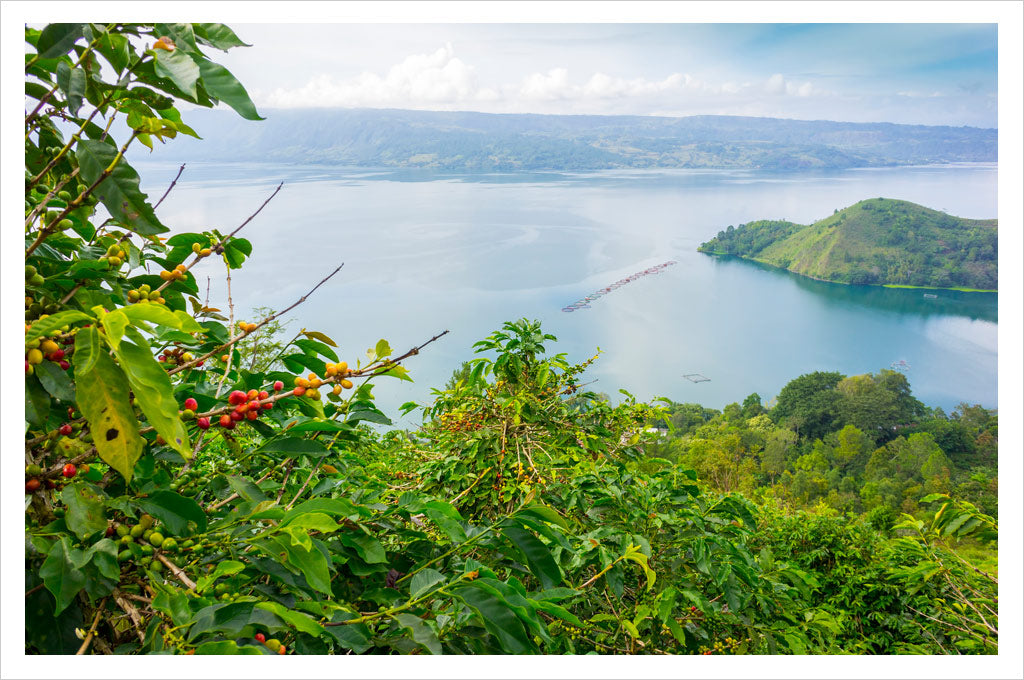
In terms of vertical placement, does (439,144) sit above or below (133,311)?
above

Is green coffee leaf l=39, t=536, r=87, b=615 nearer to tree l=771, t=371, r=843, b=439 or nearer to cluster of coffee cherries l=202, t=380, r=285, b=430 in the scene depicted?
cluster of coffee cherries l=202, t=380, r=285, b=430

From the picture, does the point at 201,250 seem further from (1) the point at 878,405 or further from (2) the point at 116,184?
(1) the point at 878,405

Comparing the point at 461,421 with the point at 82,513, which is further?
the point at 461,421

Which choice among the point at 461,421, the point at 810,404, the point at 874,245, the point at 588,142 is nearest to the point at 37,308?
the point at 461,421

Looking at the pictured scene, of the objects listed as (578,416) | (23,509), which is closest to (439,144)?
(578,416)

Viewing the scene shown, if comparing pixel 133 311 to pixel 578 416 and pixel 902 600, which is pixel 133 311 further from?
pixel 902 600

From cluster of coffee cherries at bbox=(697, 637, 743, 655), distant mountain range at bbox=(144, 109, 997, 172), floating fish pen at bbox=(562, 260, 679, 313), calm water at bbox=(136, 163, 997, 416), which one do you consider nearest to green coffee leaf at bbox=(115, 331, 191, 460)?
cluster of coffee cherries at bbox=(697, 637, 743, 655)

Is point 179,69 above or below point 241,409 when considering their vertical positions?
above
